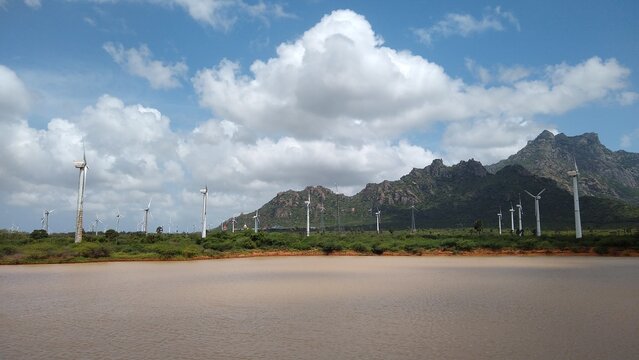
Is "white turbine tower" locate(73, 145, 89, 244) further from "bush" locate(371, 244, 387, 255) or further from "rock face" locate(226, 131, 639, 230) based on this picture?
"rock face" locate(226, 131, 639, 230)

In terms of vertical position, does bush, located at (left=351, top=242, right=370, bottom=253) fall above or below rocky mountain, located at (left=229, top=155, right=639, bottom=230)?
below

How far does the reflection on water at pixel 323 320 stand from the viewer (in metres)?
11.2

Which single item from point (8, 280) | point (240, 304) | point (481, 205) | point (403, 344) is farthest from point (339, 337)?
point (481, 205)

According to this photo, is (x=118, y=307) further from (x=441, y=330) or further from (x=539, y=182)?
(x=539, y=182)

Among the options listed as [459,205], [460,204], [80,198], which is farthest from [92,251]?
[460,204]

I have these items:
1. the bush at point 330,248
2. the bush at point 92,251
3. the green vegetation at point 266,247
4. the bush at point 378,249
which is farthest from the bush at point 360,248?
the bush at point 92,251

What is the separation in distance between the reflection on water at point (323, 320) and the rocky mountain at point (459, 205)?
362 feet

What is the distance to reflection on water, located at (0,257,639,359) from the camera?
1118 centimetres

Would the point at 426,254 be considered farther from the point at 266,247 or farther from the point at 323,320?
the point at 323,320

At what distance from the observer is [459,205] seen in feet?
541

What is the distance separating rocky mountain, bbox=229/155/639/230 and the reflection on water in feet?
362

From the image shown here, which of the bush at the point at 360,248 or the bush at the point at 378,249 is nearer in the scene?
the bush at the point at 378,249

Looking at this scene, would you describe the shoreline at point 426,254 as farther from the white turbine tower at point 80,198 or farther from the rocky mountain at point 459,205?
the rocky mountain at point 459,205

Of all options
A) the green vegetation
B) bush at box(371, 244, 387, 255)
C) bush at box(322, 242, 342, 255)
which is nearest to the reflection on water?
the green vegetation
